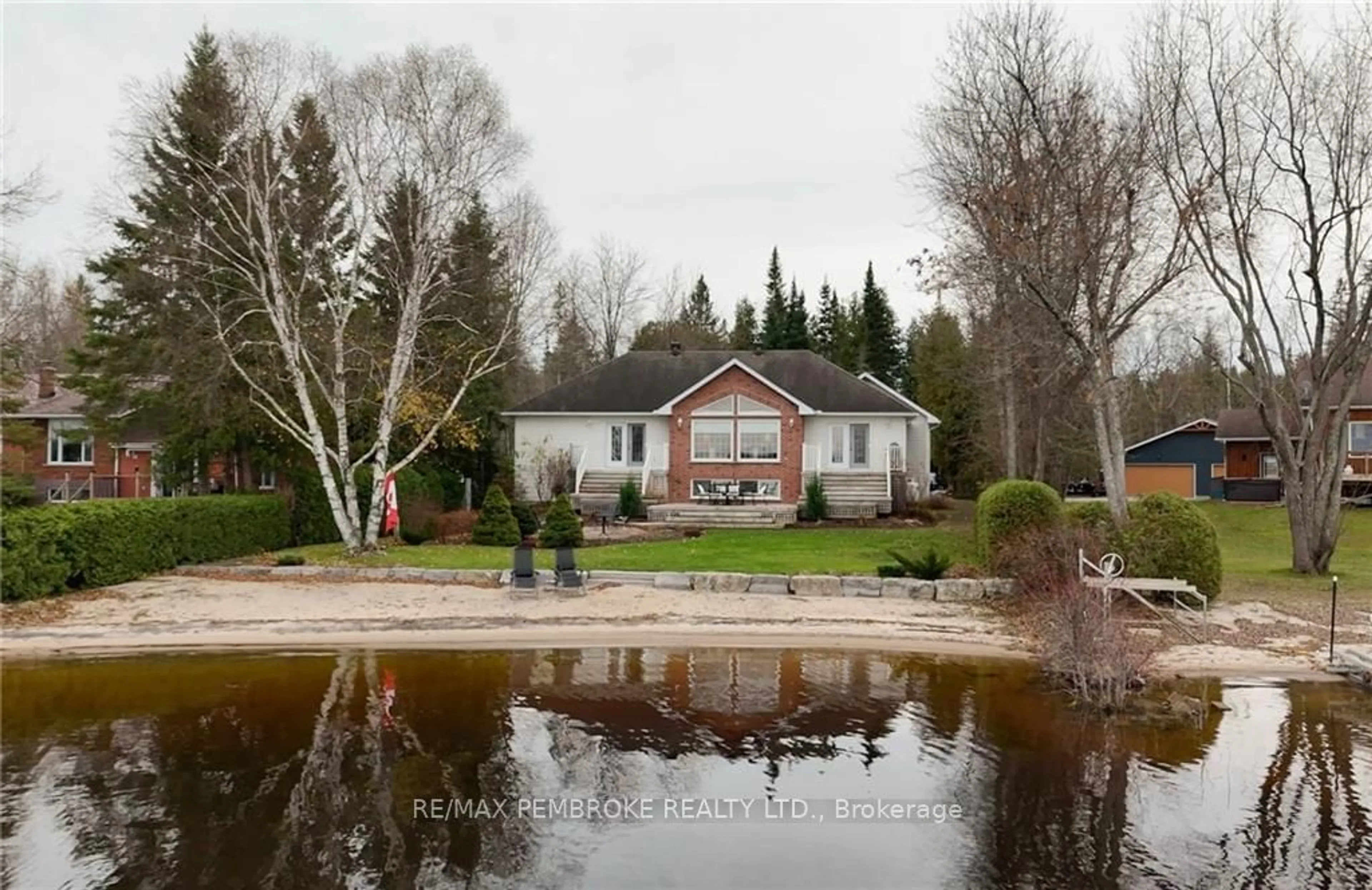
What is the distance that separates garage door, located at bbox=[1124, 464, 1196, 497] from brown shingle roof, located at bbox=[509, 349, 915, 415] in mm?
18370

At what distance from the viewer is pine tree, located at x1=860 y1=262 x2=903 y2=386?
6084 cm

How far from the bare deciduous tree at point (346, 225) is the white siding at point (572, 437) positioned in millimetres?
9372

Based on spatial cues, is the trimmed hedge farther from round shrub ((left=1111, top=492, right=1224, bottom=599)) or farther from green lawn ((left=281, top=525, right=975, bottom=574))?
round shrub ((left=1111, top=492, right=1224, bottom=599))

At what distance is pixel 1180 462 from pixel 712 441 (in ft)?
89.1

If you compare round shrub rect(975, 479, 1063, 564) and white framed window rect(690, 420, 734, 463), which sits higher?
white framed window rect(690, 420, 734, 463)

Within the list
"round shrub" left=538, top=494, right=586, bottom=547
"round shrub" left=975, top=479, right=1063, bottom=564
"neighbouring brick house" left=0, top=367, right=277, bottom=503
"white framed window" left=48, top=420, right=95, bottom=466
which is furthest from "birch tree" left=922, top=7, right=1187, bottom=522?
"white framed window" left=48, top=420, right=95, bottom=466

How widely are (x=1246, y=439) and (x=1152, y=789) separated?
130 feet

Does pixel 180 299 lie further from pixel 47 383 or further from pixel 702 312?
pixel 702 312

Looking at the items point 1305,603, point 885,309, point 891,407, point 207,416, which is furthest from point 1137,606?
point 885,309

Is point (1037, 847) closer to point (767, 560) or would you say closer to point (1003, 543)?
point (1003, 543)

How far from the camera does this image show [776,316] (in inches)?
2532

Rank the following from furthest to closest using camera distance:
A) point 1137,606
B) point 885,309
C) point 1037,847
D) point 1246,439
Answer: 1. point 885,309
2. point 1246,439
3. point 1137,606
4. point 1037,847

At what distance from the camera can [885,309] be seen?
6203 centimetres

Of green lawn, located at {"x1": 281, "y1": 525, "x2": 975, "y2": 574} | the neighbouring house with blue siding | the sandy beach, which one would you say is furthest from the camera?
the neighbouring house with blue siding
